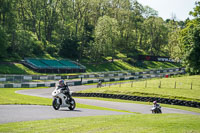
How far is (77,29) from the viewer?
102 metres

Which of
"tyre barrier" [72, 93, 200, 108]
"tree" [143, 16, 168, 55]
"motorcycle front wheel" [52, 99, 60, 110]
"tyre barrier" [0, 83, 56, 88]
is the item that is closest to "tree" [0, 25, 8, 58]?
"tyre barrier" [0, 83, 56, 88]

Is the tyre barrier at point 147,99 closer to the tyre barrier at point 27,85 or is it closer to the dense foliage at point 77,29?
the tyre barrier at point 27,85

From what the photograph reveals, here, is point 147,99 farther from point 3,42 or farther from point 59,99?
point 3,42

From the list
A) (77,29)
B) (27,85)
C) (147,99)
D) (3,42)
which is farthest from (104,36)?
(147,99)

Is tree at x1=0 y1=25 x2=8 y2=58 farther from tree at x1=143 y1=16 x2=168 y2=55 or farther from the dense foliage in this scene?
tree at x1=143 y1=16 x2=168 y2=55

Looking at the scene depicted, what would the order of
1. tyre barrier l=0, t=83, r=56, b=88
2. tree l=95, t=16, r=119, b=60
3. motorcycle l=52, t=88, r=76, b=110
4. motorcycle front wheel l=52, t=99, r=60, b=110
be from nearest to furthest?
motorcycle l=52, t=88, r=76, b=110
motorcycle front wheel l=52, t=99, r=60, b=110
tyre barrier l=0, t=83, r=56, b=88
tree l=95, t=16, r=119, b=60

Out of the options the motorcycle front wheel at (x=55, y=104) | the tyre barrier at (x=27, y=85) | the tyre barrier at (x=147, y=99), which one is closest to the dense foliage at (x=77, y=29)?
the tyre barrier at (x=27, y=85)

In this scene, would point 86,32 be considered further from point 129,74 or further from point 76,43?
point 129,74

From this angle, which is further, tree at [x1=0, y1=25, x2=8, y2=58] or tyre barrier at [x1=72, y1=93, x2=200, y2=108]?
tree at [x1=0, y1=25, x2=8, y2=58]

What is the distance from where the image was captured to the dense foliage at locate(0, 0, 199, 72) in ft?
244

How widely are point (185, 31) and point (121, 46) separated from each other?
119 feet

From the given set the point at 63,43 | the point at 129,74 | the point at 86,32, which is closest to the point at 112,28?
the point at 86,32

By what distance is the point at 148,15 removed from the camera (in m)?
122

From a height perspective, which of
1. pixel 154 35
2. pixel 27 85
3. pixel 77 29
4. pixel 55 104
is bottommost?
pixel 27 85
